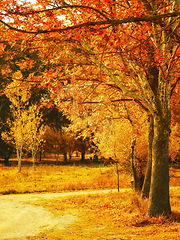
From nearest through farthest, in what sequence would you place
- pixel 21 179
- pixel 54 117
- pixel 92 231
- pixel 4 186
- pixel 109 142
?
pixel 92 231 → pixel 109 142 → pixel 4 186 → pixel 21 179 → pixel 54 117

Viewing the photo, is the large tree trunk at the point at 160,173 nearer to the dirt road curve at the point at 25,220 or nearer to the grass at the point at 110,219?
the grass at the point at 110,219

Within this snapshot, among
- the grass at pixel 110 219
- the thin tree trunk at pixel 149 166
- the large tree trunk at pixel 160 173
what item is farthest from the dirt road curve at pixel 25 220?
the thin tree trunk at pixel 149 166

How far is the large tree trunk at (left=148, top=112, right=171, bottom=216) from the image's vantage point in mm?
9062

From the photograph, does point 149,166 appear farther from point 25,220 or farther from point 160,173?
point 25,220

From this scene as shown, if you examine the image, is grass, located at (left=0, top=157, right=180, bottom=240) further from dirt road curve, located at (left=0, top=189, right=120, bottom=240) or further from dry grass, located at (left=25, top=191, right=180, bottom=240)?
dirt road curve, located at (left=0, top=189, right=120, bottom=240)

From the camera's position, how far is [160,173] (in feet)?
29.9

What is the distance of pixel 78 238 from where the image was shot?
7102 millimetres

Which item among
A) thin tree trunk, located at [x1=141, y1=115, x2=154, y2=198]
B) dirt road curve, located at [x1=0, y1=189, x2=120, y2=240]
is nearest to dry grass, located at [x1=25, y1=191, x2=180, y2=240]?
dirt road curve, located at [x1=0, y1=189, x2=120, y2=240]

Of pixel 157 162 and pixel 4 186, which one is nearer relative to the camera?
pixel 157 162

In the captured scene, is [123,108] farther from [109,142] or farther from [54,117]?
[54,117]

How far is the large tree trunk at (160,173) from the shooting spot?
29.7ft

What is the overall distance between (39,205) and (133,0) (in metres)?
9.15

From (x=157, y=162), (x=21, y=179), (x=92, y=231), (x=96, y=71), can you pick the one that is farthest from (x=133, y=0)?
(x=21, y=179)

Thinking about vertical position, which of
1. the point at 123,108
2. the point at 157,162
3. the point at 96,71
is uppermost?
the point at 96,71
